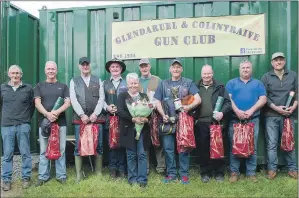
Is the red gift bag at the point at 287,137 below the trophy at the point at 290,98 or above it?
below

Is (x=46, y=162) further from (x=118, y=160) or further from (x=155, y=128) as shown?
(x=155, y=128)

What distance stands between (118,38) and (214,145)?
2.70m

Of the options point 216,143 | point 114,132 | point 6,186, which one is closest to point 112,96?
point 114,132

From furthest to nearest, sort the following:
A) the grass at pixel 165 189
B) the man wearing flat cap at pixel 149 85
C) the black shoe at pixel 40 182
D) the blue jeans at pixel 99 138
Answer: the man wearing flat cap at pixel 149 85, the blue jeans at pixel 99 138, the black shoe at pixel 40 182, the grass at pixel 165 189

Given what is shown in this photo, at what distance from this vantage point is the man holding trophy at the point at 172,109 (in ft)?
18.0

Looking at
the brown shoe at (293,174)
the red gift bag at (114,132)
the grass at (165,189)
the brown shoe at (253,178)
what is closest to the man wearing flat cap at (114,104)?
the red gift bag at (114,132)

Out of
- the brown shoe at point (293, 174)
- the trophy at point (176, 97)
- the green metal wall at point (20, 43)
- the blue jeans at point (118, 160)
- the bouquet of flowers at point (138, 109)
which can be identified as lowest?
the brown shoe at point (293, 174)

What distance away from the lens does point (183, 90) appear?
558 cm

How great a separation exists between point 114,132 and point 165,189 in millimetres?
1229

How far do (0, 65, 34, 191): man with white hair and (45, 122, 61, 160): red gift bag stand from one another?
35cm

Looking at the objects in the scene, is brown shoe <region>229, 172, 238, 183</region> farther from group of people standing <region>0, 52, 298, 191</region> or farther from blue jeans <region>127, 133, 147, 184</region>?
blue jeans <region>127, 133, 147, 184</region>

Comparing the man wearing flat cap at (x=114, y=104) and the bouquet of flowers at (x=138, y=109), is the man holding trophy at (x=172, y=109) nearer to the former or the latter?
the bouquet of flowers at (x=138, y=109)

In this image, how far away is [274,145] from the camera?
5.76 m

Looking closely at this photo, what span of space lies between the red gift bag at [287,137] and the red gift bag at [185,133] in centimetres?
152
